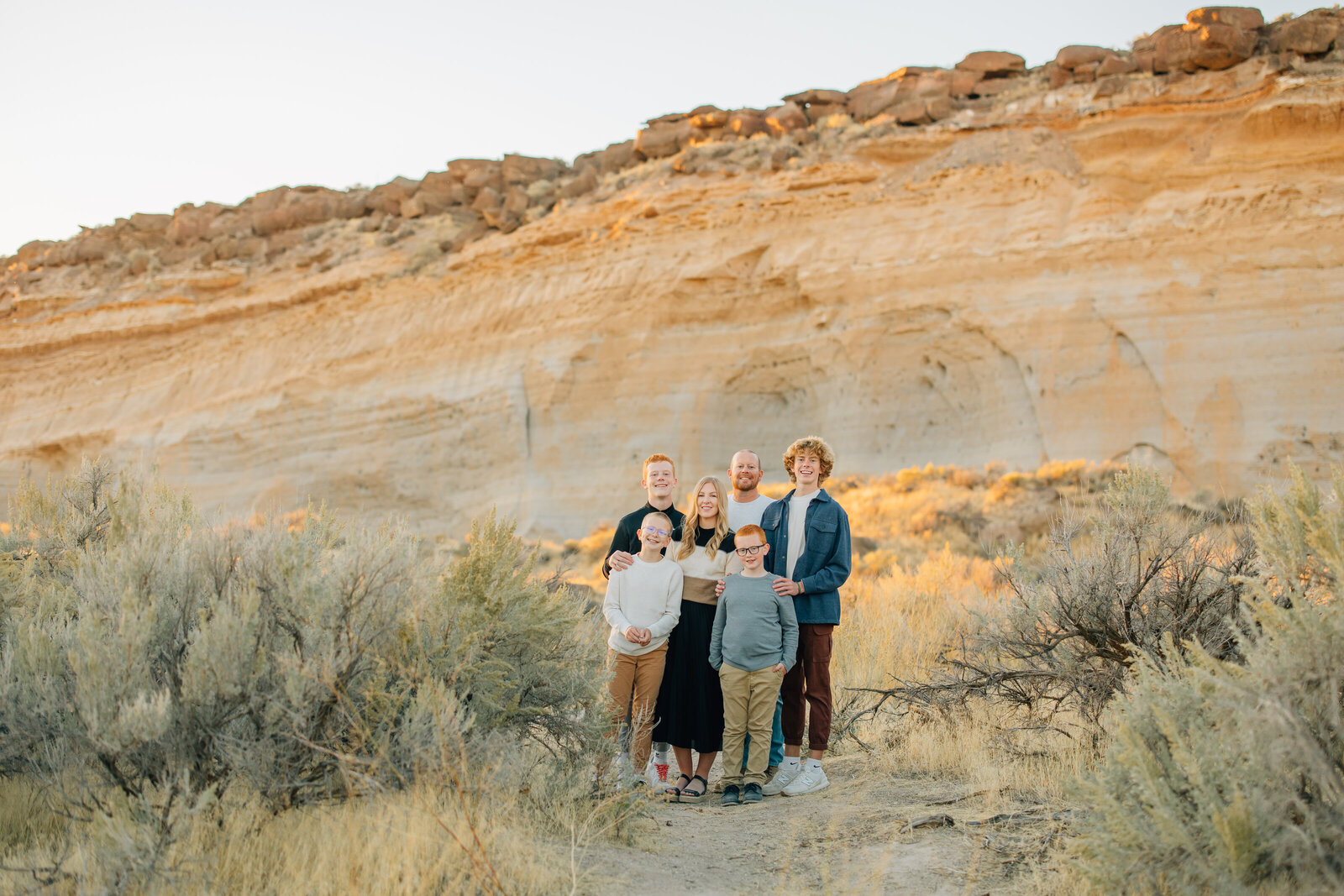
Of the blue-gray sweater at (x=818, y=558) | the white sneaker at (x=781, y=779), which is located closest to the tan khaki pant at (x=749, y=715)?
the white sneaker at (x=781, y=779)

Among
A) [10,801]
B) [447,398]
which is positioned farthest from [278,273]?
[10,801]

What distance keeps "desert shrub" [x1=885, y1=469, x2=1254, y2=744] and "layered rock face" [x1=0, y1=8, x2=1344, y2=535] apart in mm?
11320

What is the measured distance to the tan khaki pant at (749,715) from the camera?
466 cm

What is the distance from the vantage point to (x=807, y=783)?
188 inches

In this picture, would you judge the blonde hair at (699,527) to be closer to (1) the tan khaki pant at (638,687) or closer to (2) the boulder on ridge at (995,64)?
(1) the tan khaki pant at (638,687)

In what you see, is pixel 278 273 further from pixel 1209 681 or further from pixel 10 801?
pixel 1209 681

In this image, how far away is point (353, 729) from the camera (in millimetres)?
3422

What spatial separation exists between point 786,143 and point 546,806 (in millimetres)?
19735

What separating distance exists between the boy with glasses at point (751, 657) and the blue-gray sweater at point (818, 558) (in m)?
0.24

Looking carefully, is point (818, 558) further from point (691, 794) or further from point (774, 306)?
point (774, 306)

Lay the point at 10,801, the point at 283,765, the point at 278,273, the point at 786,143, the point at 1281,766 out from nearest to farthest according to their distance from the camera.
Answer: the point at 1281,766 < the point at 283,765 < the point at 10,801 < the point at 786,143 < the point at 278,273

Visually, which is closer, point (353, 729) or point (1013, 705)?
point (353, 729)

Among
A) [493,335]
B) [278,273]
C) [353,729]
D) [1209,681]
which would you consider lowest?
[353,729]

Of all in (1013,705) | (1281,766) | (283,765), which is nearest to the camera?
(1281,766)
